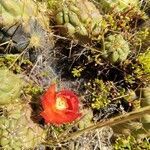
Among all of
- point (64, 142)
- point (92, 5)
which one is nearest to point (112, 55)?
point (92, 5)

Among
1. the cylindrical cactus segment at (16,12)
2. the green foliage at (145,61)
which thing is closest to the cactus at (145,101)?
the green foliage at (145,61)

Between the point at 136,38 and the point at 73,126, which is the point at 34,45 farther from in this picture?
the point at 136,38

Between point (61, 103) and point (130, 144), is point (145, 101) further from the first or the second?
point (61, 103)

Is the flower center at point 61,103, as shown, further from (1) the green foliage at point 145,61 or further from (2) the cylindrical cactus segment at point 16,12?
(1) the green foliage at point 145,61

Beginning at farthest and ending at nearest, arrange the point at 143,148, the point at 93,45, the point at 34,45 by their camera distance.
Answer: the point at 143,148
the point at 93,45
the point at 34,45

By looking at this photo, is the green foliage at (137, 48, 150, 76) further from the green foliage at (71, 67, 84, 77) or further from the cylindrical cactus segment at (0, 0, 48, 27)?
the cylindrical cactus segment at (0, 0, 48, 27)

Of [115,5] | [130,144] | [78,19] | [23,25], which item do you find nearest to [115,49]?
[78,19]
